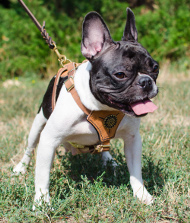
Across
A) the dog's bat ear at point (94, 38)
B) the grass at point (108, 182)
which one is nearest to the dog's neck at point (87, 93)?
the dog's bat ear at point (94, 38)

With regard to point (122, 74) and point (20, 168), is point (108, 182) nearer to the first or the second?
point (20, 168)

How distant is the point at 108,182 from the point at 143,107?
103 centimetres

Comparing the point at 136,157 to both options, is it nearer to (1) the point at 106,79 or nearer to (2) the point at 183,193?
(2) the point at 183,193

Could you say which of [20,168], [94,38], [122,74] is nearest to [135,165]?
[122,74]

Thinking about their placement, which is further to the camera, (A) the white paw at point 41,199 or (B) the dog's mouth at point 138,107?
(A) the white paw at point 41,199

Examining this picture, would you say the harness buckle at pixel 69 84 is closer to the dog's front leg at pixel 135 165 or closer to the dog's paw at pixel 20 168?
the dog's front leg at pixel 135 165

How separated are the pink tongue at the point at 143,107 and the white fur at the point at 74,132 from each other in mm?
278

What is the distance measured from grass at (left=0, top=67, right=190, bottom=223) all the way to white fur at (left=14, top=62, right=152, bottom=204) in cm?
13

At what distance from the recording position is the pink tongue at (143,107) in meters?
2.19

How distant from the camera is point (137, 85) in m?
2.20

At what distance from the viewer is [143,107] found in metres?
2.22

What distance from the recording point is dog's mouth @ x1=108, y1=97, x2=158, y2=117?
7.20 feet

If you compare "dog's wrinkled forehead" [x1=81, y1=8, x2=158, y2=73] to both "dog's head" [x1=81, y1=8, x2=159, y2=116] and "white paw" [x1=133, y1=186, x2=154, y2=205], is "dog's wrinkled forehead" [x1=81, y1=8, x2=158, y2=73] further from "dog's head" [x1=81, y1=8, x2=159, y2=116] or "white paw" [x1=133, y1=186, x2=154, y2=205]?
"white paw" [x1=133, y1=186, x2=154, y2=205]

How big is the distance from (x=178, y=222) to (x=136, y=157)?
61 cm
